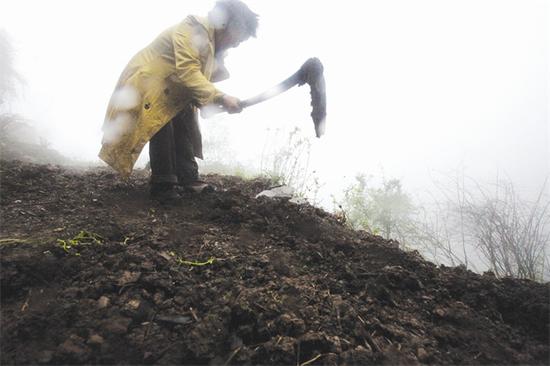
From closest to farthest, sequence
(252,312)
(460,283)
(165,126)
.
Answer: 1. (252,312)
2. (460,283)
3. (165,126)

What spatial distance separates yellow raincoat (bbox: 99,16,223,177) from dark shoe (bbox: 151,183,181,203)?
0.28m

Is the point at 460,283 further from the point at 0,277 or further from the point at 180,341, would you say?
the point at 0,277

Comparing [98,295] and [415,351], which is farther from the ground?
[415,351]

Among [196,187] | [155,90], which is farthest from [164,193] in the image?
[155,90]

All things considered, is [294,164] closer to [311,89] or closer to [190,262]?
[311,89]

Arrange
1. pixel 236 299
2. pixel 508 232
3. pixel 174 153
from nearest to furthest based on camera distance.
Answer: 1. pixel 236 299
2. pixel 174 153
3. pixel 508 232

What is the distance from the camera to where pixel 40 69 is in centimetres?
5041

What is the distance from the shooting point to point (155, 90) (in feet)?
7.77

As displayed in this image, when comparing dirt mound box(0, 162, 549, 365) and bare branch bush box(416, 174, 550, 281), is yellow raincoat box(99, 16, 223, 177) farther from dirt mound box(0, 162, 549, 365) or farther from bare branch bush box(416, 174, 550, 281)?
bare branch bush box(416, 174, 550, 281)

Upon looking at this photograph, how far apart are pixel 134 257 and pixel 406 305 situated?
129 cm

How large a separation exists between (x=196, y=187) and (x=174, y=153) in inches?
14.2

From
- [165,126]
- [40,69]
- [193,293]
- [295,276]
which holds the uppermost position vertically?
[40,69]

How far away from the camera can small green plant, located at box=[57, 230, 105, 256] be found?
5.01ft

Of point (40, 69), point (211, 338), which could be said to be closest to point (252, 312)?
point (211, 338)
